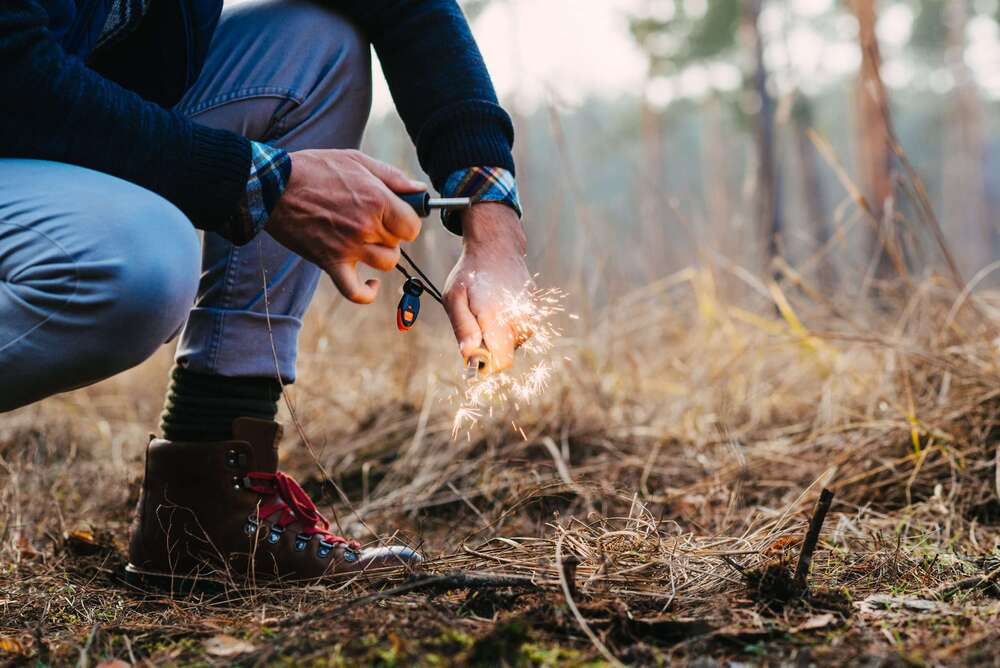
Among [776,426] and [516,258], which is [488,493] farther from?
[776,426]

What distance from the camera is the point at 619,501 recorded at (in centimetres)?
165

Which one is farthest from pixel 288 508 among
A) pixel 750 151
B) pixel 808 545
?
pixel 750 151

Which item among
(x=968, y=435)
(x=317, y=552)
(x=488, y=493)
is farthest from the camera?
(x=488, y=493)

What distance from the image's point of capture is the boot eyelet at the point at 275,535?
1.16 meters

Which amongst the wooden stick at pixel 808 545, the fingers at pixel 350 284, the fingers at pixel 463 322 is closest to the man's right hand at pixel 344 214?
the fingers at pixel 350 284

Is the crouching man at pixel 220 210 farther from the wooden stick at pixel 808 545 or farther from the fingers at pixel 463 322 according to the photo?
the wooden stick at pixel 808 545

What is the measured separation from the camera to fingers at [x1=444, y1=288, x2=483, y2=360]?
103 cm

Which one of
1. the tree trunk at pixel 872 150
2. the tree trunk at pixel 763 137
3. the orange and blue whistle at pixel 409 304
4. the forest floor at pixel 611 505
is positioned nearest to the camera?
the forest floor at pixel 611 505

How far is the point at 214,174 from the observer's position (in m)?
0.94

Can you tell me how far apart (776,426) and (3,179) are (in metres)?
1.88

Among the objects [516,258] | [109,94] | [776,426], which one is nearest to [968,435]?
[776,426]

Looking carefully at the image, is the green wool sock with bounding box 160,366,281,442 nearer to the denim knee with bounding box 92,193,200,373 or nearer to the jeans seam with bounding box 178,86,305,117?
the denim knee with bounding box 92,193,200,373

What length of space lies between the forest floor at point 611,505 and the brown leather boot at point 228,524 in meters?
0.07

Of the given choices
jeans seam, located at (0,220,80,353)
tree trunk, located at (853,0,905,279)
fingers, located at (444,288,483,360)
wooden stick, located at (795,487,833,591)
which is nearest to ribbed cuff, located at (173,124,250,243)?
jeans seam, located at (0,220,80,353)
